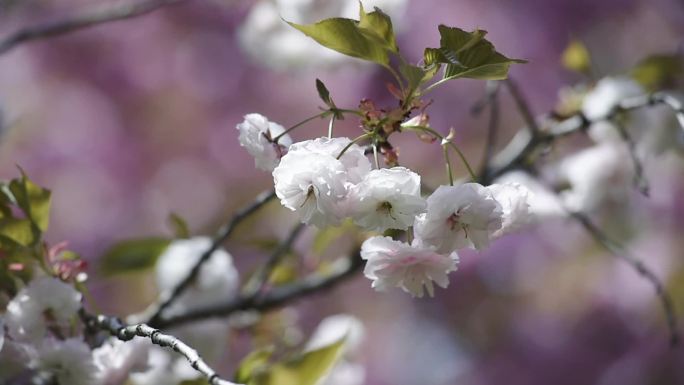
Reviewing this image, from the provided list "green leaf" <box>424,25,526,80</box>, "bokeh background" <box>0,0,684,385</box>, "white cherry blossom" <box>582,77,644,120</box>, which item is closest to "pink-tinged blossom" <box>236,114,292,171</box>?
"green leaf" <box>424,25,526,80</box>

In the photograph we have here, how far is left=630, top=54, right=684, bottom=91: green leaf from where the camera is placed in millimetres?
1274

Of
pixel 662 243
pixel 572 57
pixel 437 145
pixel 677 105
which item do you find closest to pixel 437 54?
pixel 677 105

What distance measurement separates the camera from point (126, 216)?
2.97 meters

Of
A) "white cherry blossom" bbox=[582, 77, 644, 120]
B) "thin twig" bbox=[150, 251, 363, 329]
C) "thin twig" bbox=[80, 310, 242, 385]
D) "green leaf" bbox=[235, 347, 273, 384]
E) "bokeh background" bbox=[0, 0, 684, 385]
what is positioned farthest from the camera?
"bokeh background" bbox=[0, 0, 684, 385]

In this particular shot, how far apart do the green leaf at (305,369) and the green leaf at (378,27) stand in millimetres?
409

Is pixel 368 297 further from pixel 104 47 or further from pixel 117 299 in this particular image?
pixel 104 47

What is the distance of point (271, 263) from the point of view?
1.11 meters

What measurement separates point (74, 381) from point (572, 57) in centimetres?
76

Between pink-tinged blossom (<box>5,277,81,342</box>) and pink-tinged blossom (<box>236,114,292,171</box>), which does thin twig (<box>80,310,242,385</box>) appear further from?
pink-tinged blossom (<box>236,114,292,171</box>)

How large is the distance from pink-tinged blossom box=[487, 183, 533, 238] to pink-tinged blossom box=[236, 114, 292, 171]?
164 mm

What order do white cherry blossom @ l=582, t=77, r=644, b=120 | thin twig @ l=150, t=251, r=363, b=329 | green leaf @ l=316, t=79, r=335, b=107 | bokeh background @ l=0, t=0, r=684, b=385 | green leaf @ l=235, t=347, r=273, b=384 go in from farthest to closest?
bokeh background @ l=0, t=0, r=684, b=385
white cherry blossom @ l=582, t=77, r=644, b=120
thin twig @ l=150, t=251, r=363, b=329
green leaf @ l=235, t=347, r=273, b=384
green leaf @ l=316, t=79, r=335, b=107

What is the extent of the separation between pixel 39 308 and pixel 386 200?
0.34m

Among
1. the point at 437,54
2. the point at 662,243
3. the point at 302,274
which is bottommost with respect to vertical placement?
the point at 662,243

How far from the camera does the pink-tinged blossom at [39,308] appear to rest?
0.80 metres
